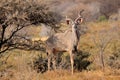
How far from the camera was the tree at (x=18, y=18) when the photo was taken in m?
17.0

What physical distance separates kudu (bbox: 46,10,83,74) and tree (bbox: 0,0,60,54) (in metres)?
0.75

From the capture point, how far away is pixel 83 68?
62.7 ft

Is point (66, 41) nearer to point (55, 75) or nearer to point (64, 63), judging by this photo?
point (64, 63)

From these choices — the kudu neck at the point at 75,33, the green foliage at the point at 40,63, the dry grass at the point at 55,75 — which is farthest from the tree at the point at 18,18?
the dry grass at the point at 55,75

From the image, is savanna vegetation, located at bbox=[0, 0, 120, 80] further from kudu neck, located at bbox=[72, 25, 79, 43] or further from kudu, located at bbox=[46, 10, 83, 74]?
kudu neck, located at bbox=[72, 25, 79, 43]

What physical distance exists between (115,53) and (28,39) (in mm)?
4157

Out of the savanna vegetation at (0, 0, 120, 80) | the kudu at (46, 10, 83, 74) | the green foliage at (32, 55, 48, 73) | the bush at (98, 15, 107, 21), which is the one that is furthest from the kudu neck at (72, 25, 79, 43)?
the bush at (98, 15, 107, 21)

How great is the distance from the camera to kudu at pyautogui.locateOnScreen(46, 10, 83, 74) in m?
17.7

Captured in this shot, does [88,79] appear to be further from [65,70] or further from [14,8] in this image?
[14,8]

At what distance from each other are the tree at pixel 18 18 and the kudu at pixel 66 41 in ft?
2.46

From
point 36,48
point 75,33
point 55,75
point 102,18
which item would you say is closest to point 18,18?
point 36,48

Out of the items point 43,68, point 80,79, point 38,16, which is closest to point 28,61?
point 43,68

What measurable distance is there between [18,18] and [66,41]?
2375 mm

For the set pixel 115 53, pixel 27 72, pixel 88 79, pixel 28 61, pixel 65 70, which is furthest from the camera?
pixel 115 53
